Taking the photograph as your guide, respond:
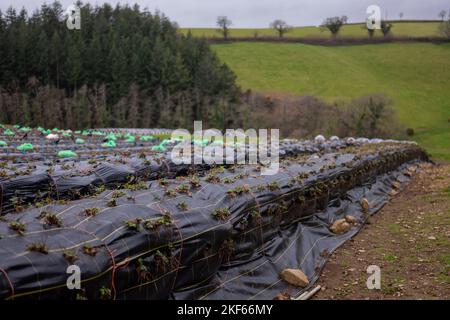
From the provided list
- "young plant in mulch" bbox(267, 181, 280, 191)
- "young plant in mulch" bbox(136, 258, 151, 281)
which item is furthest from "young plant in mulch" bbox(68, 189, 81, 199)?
"young plant in mulch" bbox(136, 258, 151, 281)

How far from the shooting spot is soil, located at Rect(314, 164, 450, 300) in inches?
263

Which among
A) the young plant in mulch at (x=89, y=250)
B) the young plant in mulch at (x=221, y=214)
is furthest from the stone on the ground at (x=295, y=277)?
the young plant in mulch at (x=89, y=250)

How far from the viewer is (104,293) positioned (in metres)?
4.55

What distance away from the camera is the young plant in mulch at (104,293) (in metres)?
4.54

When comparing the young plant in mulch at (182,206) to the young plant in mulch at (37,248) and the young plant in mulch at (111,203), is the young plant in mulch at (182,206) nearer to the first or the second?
the young plant in mulch at (111,203)

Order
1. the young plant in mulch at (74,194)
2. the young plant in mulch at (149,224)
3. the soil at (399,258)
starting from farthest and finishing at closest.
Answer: the young plant in mulch at (74,194) < the soil at (399,258) < the young plant in mulch at (149,224)

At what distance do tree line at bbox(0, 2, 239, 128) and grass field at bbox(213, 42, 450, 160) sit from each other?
34.3 feet

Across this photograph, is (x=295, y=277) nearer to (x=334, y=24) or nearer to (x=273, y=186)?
(x=273, y=186)

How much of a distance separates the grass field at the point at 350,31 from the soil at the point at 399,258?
262 ft

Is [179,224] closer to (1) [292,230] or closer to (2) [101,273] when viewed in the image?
(2) [101,273]

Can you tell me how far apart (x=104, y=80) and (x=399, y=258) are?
182 ft

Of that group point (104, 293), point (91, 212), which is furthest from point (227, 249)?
point (104, 293)

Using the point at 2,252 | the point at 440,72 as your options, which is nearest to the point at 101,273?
the point at 2,252

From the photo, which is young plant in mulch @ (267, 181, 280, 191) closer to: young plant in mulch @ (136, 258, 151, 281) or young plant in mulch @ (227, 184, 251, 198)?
young plant in mulch @ (227, 184, 251, 198)
